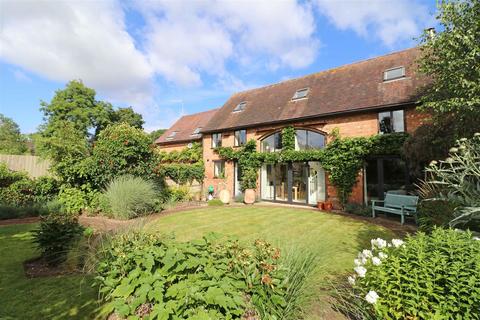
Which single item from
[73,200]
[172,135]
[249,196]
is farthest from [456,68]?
[172,135]

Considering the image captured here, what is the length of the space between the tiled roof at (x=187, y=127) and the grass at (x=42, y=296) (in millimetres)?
18347

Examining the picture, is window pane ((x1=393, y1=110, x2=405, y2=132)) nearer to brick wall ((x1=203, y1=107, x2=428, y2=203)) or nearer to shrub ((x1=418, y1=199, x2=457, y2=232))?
brick wall ((x1=203, y1=107, x2=428, y2=203))

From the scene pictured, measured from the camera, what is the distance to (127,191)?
32.5 ft

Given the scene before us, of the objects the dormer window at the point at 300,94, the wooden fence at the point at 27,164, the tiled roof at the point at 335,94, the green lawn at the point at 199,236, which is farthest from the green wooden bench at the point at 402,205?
the wooden fence at the point at 27,164

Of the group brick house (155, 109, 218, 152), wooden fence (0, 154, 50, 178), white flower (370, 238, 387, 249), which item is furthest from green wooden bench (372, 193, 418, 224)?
wooden fence (0, 154, 50, 178)

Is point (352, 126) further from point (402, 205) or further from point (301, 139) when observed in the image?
point (402, 205)

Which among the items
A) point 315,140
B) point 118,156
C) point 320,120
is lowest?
point 118,156

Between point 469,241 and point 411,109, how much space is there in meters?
10.5

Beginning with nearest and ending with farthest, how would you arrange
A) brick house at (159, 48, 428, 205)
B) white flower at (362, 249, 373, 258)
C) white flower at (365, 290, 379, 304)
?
white flower at (365, 290, 379, 304) < white flower at (362, 249, 373, 258) < brick house at (159, 48, 428, 205)

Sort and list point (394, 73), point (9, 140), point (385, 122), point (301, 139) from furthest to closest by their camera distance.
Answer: point (9, 140) < point (301, 139) < point (394, 73) < point (385, 122)

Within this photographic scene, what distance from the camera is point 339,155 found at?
12633mm

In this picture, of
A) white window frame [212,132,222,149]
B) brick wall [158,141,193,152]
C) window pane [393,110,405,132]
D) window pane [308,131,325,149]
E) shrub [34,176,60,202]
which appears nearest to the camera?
window pane [393,110,405,132]

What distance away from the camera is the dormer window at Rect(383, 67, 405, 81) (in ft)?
41.9

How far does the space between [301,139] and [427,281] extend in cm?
1282
